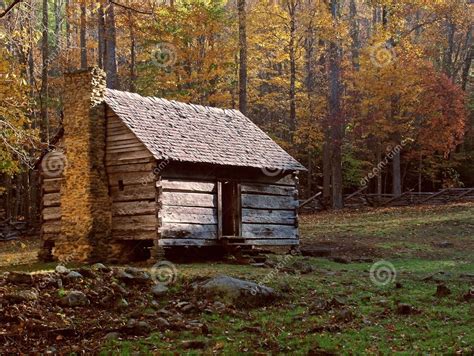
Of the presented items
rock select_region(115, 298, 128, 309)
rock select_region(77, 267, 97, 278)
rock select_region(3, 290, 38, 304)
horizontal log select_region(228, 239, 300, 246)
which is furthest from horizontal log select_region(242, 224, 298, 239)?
rock select_region(3, 290, 38, 304)

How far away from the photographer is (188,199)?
2100cm

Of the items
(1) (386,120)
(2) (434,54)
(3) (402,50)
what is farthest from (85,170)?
(2) (434,54)

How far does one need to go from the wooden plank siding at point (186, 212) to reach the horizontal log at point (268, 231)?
54.5 inches

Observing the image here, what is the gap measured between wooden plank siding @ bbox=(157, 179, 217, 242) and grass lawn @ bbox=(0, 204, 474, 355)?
102 centimetres

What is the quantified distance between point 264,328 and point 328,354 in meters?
2.08

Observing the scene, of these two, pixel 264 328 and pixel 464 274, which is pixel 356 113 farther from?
pixel 264 328

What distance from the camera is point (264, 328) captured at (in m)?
12.1

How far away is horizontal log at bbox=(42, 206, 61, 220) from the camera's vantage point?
74.4ft

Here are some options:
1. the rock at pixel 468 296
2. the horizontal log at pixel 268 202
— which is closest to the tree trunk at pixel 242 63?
the horizontal log at pixel 268 202

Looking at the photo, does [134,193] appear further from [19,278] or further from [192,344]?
[192,344]

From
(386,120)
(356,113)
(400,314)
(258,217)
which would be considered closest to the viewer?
(400,314)

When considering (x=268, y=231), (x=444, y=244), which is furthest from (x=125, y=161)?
(x=444, y=244)

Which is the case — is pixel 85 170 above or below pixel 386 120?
below

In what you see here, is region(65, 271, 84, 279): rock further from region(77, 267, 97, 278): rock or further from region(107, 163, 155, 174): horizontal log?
region(107, 163, 155, 174): horizontal log
